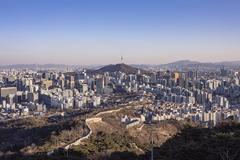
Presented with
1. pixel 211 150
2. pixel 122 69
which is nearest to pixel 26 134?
pixel 211 150

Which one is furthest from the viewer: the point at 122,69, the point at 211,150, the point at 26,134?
the point at 122,69

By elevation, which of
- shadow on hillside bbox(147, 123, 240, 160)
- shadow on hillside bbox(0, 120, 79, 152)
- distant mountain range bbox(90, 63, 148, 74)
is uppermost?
shadow on hillside bbox(147, 123, 240, 160)

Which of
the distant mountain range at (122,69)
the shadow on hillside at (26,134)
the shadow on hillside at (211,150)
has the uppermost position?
the shadow on hillside at (211,150)

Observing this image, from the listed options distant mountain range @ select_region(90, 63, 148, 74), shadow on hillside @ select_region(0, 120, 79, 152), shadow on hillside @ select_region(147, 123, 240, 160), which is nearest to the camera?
shadow on hillside @ select_region(147, 123, 240, 160)

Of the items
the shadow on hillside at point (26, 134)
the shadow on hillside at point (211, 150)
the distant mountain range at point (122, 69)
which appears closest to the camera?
the shadow on hillside at point (211, 150)

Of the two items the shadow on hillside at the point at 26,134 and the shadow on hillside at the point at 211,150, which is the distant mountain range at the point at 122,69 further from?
the shadow on hillside at the point at 211,150

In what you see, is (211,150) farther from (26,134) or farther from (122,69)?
(122,69)

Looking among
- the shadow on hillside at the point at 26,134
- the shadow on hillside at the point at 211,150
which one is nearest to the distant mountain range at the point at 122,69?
the shadow on hillside at the point at 26,134

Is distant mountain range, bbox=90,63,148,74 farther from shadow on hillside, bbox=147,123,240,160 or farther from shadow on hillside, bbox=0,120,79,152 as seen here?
shadow on hillside, bbox=147,123,240,160

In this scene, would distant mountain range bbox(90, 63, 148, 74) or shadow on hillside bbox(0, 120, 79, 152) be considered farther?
distant mountain range bbox(90, 63, 148, 74)

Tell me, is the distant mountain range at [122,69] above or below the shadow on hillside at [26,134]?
above

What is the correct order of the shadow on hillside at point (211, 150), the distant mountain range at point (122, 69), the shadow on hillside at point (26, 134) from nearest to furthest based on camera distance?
1. the shadow on hillside at point (211, 150)
2. the shadow on hillside at point (26, 134)
3. the distant mountain range at point (122, 69)

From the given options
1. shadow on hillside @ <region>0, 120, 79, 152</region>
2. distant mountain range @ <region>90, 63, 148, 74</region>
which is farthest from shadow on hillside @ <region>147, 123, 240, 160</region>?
distant mountain range @ <region>90, 63, 148, 74</region>
